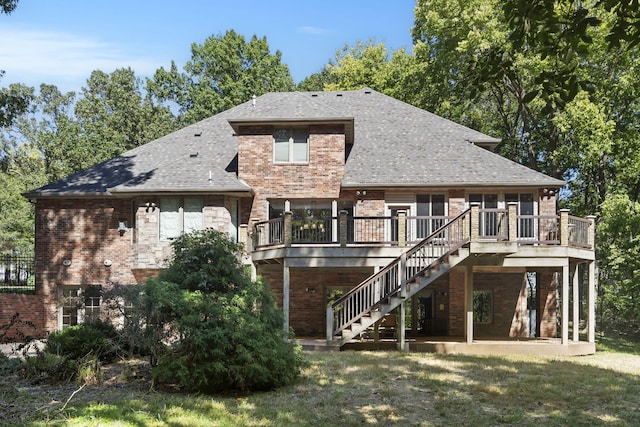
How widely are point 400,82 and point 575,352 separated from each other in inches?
831

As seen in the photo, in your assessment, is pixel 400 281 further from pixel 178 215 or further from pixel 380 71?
pixel 380 71

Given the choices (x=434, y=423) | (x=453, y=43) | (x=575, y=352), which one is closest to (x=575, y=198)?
(x=453, y=43)

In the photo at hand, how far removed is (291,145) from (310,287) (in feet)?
16.9

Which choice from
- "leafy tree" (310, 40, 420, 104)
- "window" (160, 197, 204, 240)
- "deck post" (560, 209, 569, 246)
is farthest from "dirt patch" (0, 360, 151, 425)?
"leafy tree" (310, 40, 420, 104)

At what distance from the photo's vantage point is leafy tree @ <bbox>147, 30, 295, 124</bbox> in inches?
1613

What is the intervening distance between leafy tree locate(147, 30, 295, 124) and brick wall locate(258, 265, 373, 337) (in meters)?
20.8

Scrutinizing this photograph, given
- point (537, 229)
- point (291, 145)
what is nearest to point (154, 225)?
point (291, 145)

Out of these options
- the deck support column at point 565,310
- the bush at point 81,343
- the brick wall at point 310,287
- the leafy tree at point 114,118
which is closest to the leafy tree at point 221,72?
the leafy tree at point 114,118

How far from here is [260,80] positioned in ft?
135

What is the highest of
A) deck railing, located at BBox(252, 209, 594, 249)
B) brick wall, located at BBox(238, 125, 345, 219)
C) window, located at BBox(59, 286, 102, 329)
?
brick wall, located at BBox(238, 125, 345, 219)

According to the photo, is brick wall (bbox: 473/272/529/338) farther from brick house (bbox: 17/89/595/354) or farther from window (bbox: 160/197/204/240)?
window (bbox: 160/197/204/240)

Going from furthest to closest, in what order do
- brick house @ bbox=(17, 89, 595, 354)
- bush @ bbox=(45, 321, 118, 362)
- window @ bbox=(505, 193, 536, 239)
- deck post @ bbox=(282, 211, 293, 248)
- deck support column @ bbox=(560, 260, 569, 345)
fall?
window @ bbox=(505, 193, 536, 239) → brick house @ bbox=(17, 89, 595, 354) → deck post @ bbox=(282, 211, 293, 248) → deck support column @ bbox=(560, 260, 569, 345) → bush @ bbox=(45, 321, 118, 362)

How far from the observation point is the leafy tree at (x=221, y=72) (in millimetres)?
40969

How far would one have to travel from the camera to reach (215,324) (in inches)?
439
